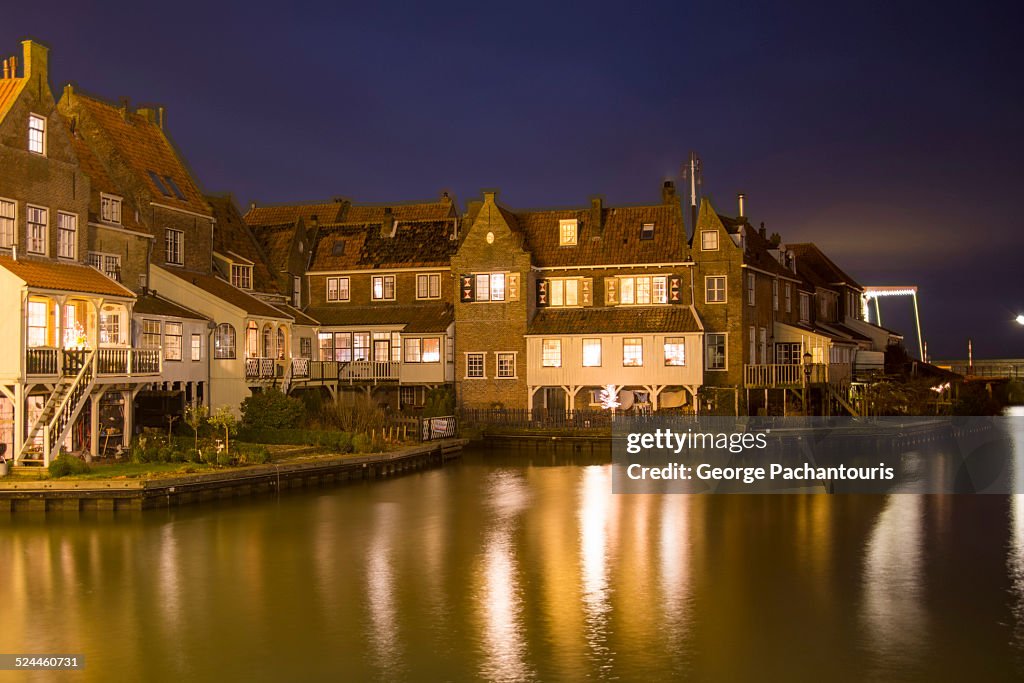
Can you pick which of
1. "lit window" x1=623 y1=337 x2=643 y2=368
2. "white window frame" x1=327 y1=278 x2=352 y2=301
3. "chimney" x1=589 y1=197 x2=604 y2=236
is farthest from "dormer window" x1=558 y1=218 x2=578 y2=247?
"white window frame" x1=327 y1=278 x2=352 y2=301

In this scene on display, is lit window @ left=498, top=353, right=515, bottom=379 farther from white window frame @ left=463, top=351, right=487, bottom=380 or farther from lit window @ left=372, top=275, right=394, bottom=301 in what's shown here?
lit window @ left=372, top=275, right=394, bottom=301

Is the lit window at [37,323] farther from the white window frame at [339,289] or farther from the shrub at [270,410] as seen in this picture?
the white window frame at [339,289]

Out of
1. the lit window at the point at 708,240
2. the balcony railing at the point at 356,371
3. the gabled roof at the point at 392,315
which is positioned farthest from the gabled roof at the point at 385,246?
the lit window at the point at 708,240

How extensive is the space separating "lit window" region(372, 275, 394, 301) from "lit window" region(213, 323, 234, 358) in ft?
52.9

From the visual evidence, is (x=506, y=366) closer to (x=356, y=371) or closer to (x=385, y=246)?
(x=356, y=371)

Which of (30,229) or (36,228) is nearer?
(30,229)

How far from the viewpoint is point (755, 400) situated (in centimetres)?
5941

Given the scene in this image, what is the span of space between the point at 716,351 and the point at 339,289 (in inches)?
910

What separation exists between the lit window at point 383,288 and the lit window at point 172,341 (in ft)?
64.4

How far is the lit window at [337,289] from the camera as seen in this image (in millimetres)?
67188

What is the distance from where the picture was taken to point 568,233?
63281 millimetres

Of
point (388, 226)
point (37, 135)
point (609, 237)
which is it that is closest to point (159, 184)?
point (37, 135)

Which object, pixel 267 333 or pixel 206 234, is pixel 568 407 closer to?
pixel 267 333

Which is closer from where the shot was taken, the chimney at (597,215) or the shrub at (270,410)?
the shrub at (270,410)
